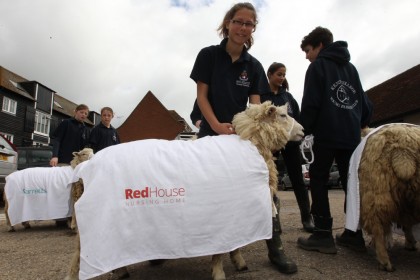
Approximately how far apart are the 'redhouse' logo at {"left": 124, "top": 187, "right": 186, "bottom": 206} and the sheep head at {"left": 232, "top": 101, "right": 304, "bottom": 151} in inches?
32.4

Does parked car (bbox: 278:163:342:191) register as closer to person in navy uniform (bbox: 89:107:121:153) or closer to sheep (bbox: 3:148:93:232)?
person in navy uniform (bbox: 89:107:121:153)

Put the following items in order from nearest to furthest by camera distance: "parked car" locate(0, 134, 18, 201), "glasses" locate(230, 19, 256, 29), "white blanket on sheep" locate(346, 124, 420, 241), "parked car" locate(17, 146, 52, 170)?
"white blanket on sheep" locate(346, 124, 420, 241)
"glasses" locate(230, 19, 256, 29)
"parked car" locate(0, 134, 18, 201)
"parked car" locate(17, 146, 52, 170)

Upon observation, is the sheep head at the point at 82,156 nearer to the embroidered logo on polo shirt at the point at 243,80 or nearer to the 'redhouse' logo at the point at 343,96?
→ the embroidered logo on polo shirt at the point at 243,80

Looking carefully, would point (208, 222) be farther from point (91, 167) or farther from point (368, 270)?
point (368, 270)

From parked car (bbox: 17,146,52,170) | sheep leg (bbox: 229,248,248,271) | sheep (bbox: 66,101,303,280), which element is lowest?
sheep leg (bbox: 229,248,248,271)

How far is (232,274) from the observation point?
9.98ft

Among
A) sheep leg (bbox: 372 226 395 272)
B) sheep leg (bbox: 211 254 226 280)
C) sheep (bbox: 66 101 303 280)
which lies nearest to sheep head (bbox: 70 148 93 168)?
sheep (bbox: 66 101 303 280)

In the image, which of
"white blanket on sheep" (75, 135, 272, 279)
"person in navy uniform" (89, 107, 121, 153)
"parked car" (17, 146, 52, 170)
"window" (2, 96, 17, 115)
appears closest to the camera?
"white blanket on sheep" (75, 135, 272, 279)

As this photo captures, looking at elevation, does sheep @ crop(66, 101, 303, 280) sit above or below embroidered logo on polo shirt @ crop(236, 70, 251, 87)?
below

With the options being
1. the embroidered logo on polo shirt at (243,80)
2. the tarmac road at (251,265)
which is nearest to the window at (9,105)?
the tarmac road at (251,265)

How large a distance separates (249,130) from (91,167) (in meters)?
1.38

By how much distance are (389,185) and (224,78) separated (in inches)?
73.0

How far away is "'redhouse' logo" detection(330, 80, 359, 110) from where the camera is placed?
12.3 ft

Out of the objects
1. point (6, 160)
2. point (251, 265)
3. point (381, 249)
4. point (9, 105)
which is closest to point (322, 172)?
point (381, 249)
